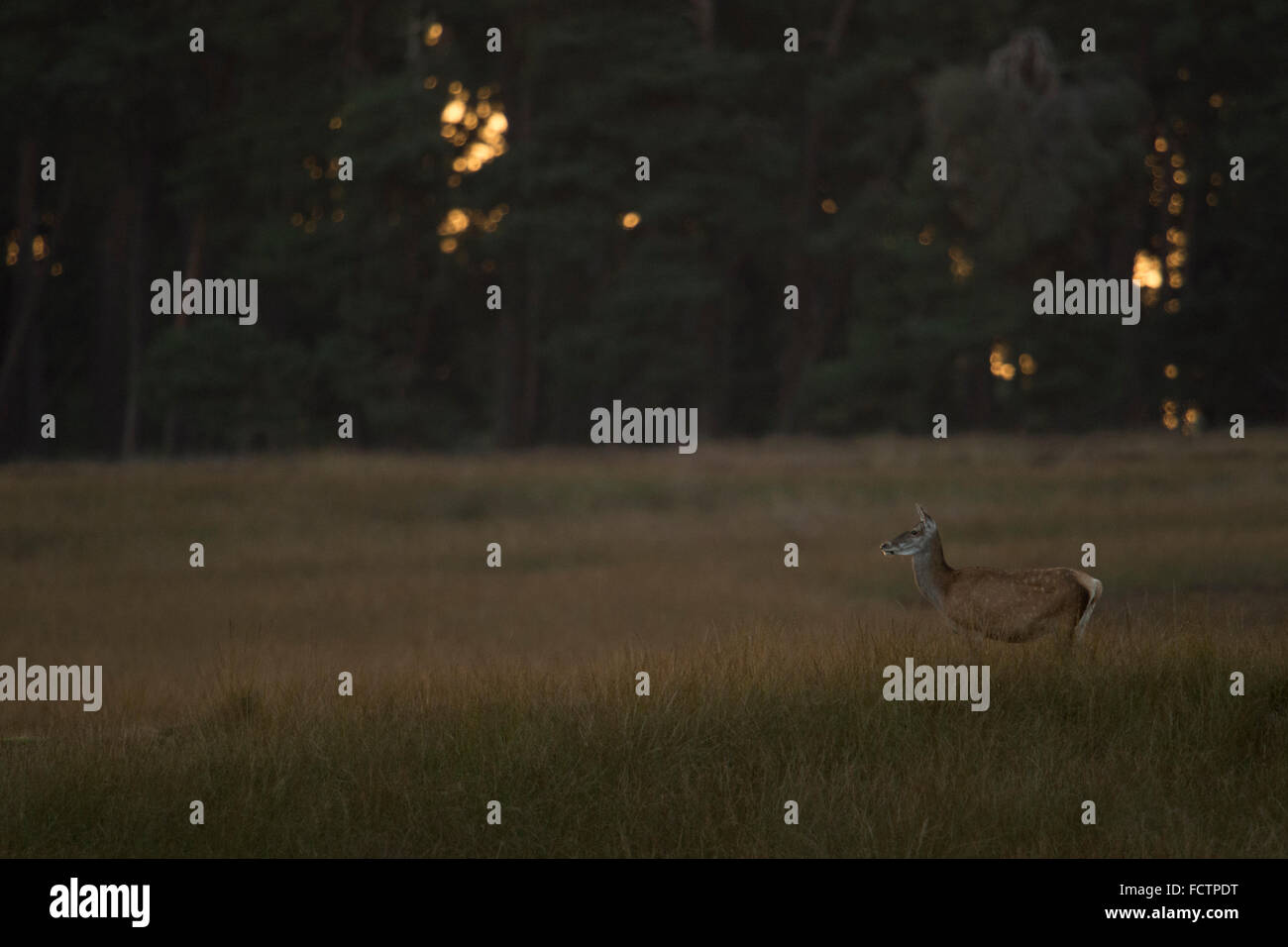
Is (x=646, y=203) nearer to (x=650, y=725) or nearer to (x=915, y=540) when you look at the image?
(x=915, y=540)

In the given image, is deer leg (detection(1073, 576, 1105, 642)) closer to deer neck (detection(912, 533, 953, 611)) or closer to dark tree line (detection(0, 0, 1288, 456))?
deer neck (detection(912, 533, 953, 611))

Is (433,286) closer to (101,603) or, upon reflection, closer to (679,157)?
(679,157)

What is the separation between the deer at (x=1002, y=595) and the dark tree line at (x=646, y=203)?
27.6m

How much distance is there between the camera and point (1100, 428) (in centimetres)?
3875

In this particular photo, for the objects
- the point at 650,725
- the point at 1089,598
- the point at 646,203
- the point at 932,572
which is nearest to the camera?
the point at 650,725

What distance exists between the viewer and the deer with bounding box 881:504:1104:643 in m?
9.62

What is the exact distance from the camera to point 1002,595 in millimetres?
9648

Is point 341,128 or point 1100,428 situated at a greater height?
point 341,128

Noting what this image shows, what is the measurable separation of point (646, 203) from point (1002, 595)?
105 ft

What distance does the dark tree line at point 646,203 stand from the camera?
37.5 meters

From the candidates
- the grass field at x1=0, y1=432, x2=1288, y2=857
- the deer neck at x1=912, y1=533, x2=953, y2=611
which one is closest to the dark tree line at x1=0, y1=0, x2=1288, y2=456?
the grass field at x1=0, y1=432, x2=1288, y2=857

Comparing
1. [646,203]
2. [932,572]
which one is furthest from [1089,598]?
[646,203]

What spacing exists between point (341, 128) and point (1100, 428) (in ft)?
71.8
